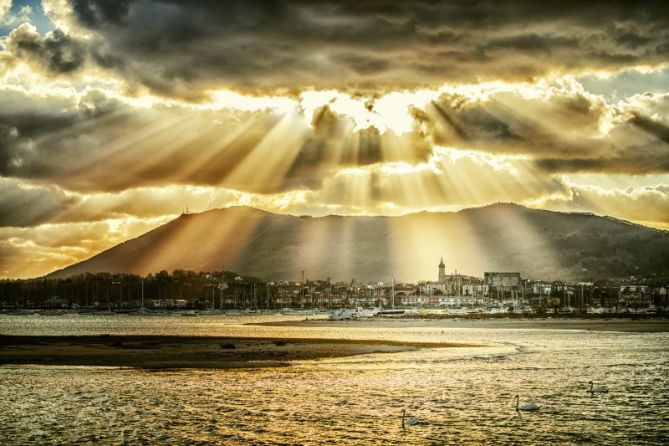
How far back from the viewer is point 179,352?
99938mm

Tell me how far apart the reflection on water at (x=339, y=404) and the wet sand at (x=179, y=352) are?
6.84m

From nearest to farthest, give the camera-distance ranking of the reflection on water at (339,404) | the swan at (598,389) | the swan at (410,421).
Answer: the reflection on water at (339,404)
the swan at (410,421)
the swan at (598,389)

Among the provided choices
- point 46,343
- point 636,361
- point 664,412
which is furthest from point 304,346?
point 664,412

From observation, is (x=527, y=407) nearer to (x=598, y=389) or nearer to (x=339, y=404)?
(x=339, y=404)

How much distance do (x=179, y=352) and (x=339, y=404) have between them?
48835 millimetres

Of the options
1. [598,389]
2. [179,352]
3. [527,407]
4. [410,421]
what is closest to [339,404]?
[410,421]

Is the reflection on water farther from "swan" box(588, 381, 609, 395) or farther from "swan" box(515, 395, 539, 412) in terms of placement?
"swan" box(515, 395, 539, 412)

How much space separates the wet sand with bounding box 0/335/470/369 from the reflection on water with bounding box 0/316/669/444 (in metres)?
6.84

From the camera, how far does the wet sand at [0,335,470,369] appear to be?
8475 cm

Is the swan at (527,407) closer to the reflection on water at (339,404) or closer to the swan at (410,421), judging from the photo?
the reflection on water at (339,404)

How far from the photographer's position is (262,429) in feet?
150

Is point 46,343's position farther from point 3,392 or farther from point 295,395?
point 295,395

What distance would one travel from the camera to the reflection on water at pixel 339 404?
44.2 meters

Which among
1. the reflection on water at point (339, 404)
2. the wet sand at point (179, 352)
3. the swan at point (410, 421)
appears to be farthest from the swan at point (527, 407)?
the wet sand at point (179, 352)
